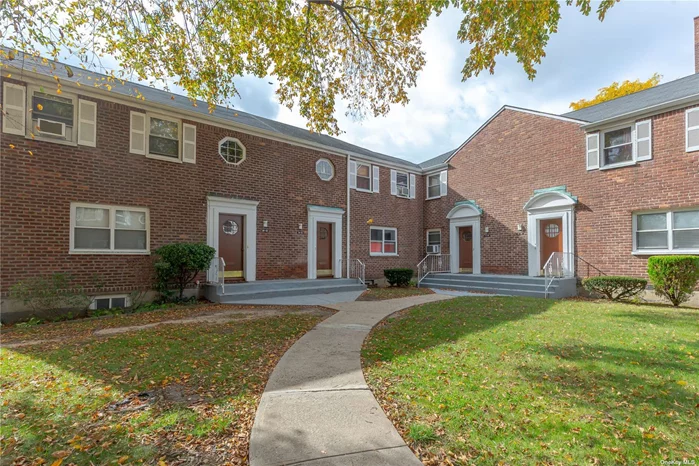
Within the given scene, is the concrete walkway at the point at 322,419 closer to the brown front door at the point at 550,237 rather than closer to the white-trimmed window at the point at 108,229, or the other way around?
the white-trimmed window at the point at 108,229

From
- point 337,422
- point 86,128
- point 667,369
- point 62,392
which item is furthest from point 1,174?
point 667,369

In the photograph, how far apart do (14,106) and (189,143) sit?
Answer: 3.76 metres

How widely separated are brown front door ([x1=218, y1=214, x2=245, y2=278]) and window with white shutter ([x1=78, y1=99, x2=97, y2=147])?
A: 3.80m

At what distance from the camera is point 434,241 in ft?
55.5

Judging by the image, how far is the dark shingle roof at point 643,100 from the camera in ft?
33.6

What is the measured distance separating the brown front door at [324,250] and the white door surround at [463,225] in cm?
599

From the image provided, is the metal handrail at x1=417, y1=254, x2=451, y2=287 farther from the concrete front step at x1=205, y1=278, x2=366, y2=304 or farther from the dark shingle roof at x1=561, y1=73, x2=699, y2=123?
the dark shingle roof at x1=561, y1=73, x2=699, y2=123

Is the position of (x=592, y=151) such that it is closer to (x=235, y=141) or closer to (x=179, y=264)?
(x=235, y=141)

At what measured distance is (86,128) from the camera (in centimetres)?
855

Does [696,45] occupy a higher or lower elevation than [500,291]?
higher

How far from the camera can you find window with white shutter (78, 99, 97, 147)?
8461mm

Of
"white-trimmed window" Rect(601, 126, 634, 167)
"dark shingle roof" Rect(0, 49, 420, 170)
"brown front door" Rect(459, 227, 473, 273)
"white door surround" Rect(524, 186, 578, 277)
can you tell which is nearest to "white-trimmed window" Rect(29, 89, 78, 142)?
"dark shingle roof" Rect(0, 49, 420, 170)

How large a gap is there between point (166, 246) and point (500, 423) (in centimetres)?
906

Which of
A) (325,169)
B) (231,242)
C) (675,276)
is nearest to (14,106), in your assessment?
(231,242)
